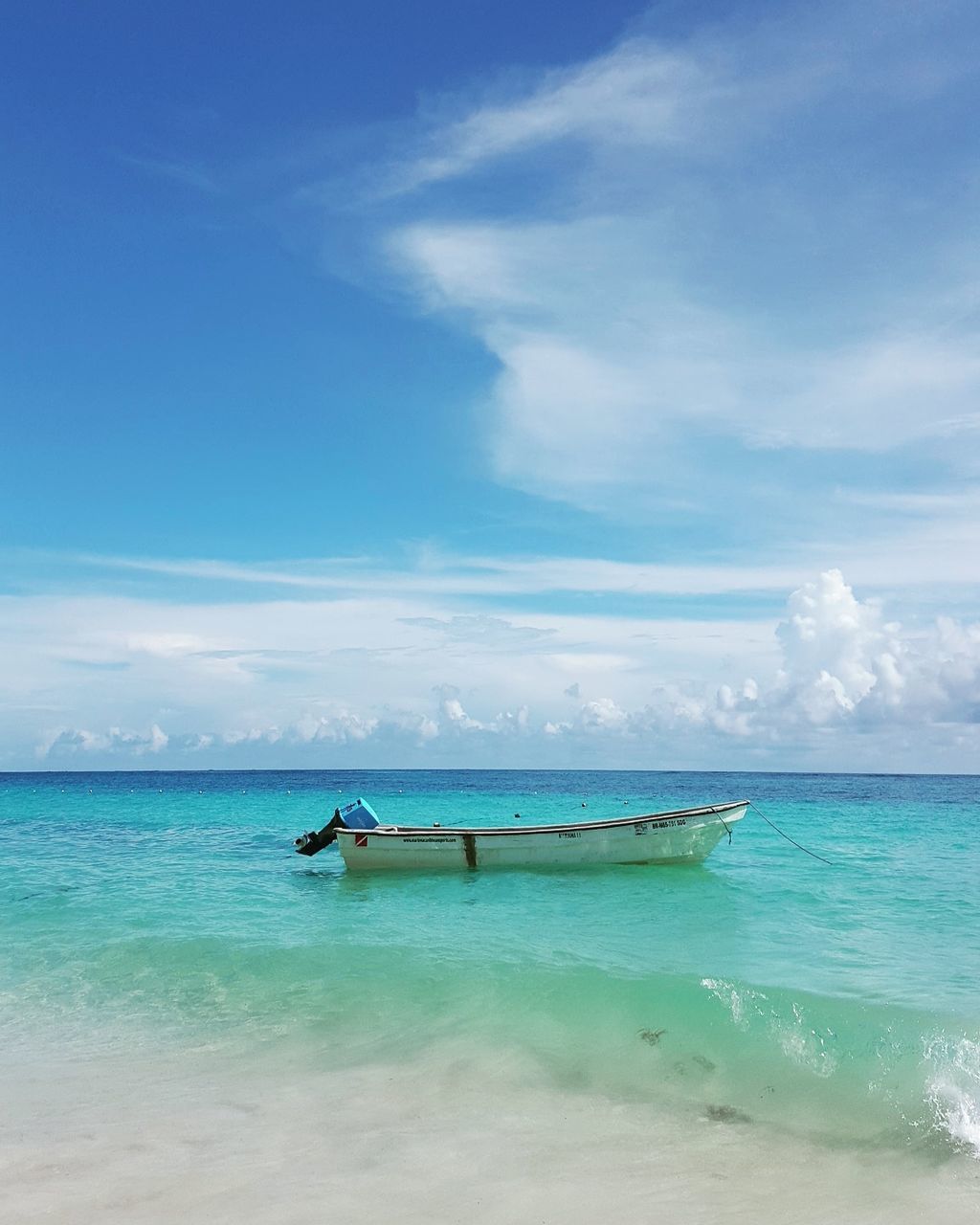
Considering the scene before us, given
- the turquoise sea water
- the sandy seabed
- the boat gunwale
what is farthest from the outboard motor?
the sandy seabed

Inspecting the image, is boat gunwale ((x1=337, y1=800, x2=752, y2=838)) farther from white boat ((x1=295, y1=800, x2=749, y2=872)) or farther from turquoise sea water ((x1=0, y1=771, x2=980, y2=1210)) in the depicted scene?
turquoise sea water ((x1=0, y1=771, x2=980, y2=1210))

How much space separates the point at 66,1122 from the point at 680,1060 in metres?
6.32

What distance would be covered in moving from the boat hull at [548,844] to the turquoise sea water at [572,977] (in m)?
0.53

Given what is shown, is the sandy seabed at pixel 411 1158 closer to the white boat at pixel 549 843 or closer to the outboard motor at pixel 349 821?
the white boat at pixel 549 843

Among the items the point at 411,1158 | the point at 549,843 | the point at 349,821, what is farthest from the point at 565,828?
the point at 411,1158

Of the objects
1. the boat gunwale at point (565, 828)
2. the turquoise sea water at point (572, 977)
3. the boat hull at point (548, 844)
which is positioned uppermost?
the boat gunwale at point (565, 828)

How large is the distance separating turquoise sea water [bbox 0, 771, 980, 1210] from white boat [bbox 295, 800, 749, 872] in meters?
0.54

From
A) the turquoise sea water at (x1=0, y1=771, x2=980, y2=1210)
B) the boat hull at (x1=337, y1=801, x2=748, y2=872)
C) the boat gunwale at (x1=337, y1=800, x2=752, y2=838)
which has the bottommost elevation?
the turquoise sea water at (x1=0, y1=771, x2=980, y2=1210)

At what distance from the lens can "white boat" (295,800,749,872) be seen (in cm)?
2417

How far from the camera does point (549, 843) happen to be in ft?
79.2

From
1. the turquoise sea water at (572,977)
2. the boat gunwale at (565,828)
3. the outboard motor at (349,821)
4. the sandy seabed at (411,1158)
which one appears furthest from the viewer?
the outboard motor at (349,821)

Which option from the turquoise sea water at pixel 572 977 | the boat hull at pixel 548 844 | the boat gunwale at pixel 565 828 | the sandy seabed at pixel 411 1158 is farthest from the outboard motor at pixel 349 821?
the sandy seabed at pixel 411 1158

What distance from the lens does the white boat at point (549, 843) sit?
24172 millimetres

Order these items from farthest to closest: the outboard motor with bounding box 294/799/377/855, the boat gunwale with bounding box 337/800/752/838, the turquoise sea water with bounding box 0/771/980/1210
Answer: the outboard motor with bounding box 294/799/377/855, the boat gunwale with bounding box 337/800/752/838, the turquoise sea water with bounding box 0/771/980/1210
